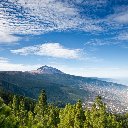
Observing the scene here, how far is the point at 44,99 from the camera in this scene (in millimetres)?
109500

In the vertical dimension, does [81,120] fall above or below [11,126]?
below

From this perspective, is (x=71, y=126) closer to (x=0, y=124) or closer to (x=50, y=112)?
(x=50, y=112)

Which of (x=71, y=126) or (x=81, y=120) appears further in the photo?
(x=71, y=126)

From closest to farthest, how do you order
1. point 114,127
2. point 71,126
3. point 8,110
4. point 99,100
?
point 8,110 < point 99,100 < point 71,126 < point 114,127

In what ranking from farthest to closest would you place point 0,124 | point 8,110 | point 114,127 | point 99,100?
point 114,127, point 99,100, point 8,110, point 0,124

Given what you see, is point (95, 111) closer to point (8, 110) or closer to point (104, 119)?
point (104, 119)

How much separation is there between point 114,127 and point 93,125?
121 ft

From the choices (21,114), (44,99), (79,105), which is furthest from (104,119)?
(21,114)

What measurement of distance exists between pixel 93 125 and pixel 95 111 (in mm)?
5392

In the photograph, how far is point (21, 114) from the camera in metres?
155

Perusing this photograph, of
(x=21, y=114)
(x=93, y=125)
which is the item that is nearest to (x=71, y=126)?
(x=93, y=125)

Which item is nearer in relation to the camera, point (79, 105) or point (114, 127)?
point (79, 105)

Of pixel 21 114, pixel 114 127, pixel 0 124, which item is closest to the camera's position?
pixel 0 124

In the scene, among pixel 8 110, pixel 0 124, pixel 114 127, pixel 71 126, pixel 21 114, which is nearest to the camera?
pixel 0 124
